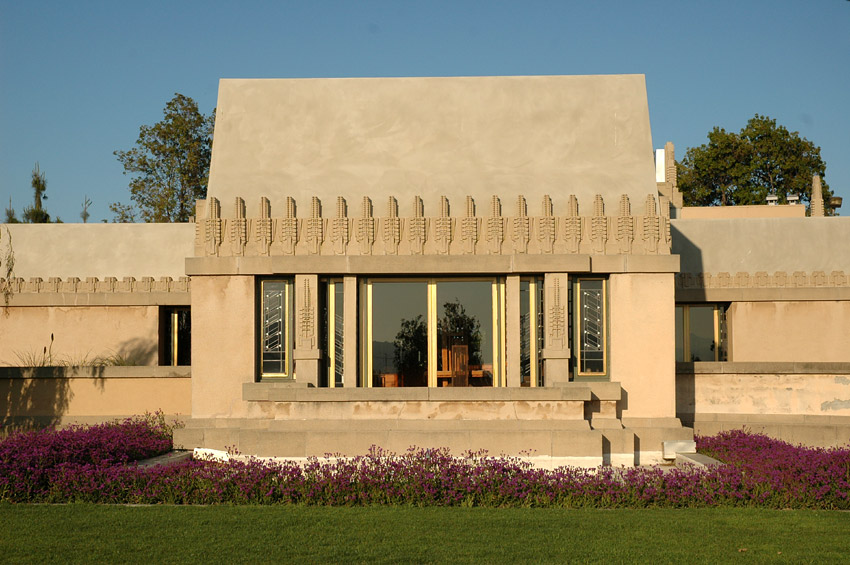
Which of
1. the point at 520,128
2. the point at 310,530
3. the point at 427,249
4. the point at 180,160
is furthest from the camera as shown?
the point at 180,160

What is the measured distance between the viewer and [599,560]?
35.3 feet

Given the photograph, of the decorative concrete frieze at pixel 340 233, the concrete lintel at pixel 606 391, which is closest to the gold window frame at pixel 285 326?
the decorative concrete frieze at pixel 340 233

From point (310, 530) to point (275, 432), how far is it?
5.53 m

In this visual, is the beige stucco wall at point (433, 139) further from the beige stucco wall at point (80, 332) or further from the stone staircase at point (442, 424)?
the beige stucco wall at point (80, 332)

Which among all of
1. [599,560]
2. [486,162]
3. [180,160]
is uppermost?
[180,160]

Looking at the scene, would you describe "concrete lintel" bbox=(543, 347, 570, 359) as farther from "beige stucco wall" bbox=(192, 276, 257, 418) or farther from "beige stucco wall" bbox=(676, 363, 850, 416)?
"beige stucco wall" bbox=(192, 276, 257, 418)

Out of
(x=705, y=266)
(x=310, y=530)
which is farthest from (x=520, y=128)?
(x=310, y=530)

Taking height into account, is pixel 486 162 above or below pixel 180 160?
below

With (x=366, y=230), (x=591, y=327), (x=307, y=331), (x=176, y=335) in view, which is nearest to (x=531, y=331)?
(x=591, y=327)

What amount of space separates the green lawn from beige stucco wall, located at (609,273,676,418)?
5.70 metres

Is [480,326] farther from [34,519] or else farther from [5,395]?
[5,395]

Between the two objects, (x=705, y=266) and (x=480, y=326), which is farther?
(x=705, y=266)

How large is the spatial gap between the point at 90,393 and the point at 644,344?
40.9ft

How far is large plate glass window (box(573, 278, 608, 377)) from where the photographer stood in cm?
1970
